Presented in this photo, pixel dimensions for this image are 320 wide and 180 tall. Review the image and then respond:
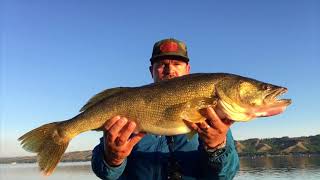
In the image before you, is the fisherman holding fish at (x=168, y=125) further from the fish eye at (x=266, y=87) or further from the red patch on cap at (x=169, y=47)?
the red patch on cap at (x=169, y=47)

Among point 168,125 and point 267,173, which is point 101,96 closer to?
point 168,125

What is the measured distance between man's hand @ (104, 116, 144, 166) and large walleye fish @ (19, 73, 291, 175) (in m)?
0.12

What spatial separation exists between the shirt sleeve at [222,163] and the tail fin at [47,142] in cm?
250

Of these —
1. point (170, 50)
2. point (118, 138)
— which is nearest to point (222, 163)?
point (118, 138)

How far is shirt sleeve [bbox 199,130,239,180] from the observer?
22.9ft

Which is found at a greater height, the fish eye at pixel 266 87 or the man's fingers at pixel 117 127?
the fish eye at pixel 266 87

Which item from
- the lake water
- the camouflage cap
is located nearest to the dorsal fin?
the camouflage cap

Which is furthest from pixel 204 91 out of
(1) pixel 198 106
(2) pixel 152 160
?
(2) pixel 152 160

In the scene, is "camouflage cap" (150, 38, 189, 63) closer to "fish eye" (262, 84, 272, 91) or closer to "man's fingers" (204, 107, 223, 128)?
"fish eye" (262, 84, 272, 91)

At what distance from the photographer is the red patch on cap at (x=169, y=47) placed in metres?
8.47

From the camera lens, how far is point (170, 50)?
8453 mm

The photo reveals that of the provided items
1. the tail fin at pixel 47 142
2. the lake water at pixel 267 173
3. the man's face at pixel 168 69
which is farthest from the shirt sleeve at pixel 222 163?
the lake water at pixel 267 173

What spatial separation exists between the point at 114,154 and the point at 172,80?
1.64 metres

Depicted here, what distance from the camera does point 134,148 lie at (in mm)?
7934
